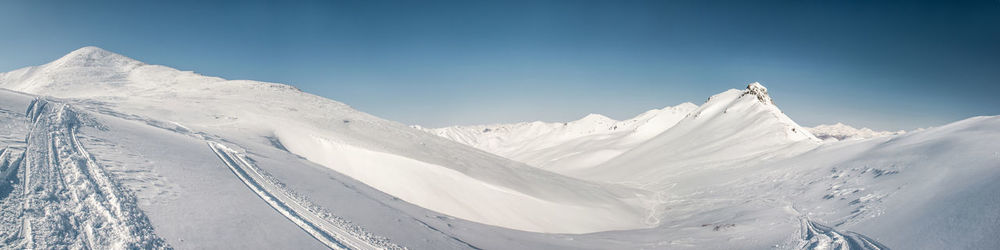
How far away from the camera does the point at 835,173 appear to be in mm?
20578

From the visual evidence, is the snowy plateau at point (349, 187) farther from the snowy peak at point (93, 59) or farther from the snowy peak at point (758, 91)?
the snowy peak at point (758, 91)

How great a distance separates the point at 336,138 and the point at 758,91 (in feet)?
223

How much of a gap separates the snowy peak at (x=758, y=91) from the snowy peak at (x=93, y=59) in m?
72.7

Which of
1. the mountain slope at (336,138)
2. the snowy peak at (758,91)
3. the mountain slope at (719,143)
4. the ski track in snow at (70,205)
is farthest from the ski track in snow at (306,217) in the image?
the snowy peak at (758,91)

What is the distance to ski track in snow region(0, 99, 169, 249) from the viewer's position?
4898 mm

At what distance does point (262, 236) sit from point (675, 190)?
3228cm

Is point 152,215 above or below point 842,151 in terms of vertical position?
below

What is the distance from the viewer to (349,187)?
11133mm

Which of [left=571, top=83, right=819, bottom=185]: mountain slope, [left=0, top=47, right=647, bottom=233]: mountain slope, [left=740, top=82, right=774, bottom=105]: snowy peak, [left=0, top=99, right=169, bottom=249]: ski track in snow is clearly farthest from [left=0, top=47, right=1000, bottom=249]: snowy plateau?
[left=740, top=82, right=774, bottom=105]: snowy peak

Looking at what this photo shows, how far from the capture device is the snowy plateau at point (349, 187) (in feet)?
20.2

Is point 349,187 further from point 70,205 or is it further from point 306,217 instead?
point 70,205

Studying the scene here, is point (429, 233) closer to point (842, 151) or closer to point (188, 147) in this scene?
point (188, 147)

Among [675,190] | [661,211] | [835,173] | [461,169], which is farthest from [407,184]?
[675,190]

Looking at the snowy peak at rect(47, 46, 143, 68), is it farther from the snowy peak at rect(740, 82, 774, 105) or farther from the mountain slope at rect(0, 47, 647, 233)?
the snowy peak at rect(740, 82, 774, 105)
